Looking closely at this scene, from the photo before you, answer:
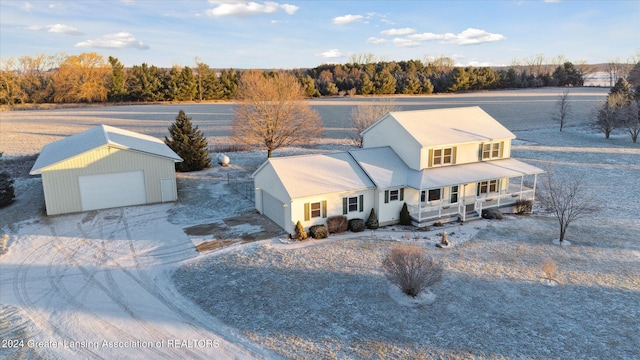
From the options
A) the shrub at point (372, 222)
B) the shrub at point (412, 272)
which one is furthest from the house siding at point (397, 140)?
the shrub at point (412, 272)

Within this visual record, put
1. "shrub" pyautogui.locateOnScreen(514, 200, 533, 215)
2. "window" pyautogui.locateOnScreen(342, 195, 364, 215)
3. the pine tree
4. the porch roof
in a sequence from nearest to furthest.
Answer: "window" pyautogui.locateOnScreen(342, 195, 364, 215) → the porch roof → "shrub" pyautogui.locateOnScreen(514, 200, 533, 215) → the pine tree

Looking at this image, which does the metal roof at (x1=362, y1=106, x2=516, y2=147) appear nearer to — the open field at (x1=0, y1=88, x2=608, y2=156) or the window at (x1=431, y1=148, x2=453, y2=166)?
the window at (x1=431, y1=148, x2=453, y2=166)

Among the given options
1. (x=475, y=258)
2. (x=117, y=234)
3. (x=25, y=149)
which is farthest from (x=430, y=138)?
(x=25, y=149)

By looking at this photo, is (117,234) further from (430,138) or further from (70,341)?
(430,138)

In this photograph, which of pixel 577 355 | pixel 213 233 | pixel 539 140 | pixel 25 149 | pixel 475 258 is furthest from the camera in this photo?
pixel 539 140

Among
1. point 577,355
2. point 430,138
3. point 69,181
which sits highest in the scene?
point 430,138

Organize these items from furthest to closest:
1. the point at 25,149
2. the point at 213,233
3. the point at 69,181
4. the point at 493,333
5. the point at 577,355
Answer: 1. the point at 25,149
2. the point at 69,181
3. the point at 213,233
4. the point at 493,333
5. the point at 577,355

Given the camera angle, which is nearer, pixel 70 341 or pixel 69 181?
pixel 70 341

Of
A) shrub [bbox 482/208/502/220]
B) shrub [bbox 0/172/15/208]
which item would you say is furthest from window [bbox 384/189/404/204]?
shrub [bbox 0/172/15/208]
